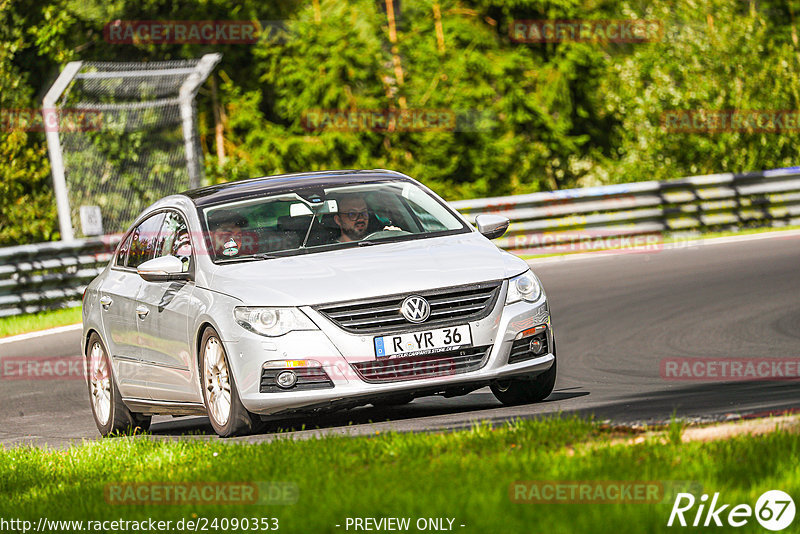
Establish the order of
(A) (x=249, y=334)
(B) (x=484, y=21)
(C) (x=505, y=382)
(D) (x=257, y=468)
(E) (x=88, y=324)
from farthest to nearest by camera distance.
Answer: (B) (x=484, y=21) < (E) (x=88, y=324) < (C) (x=505, y=382) < (A) (x=249, y=334) < (D) (x=257, y=468)

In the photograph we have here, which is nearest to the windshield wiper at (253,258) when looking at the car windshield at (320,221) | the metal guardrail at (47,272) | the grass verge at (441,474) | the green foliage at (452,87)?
the car windshield at (320,221)

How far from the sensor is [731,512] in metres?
5.00

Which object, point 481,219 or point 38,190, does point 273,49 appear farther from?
point 481,219

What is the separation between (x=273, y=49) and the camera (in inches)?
1112

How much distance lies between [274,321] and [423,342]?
88 cm

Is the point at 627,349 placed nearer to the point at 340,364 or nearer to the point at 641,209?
the point at 340,364

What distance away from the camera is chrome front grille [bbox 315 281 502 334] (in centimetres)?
821

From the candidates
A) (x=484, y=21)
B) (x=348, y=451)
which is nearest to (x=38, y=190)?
(x=484, y=21)

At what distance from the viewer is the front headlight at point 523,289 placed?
8.60 m

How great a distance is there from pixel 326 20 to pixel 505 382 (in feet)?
65.5

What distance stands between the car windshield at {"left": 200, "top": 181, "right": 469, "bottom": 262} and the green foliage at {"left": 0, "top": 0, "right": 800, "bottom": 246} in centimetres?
1528

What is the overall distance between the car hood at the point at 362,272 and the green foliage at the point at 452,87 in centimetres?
1619

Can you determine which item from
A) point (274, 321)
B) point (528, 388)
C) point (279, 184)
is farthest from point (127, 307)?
point (528, 388)

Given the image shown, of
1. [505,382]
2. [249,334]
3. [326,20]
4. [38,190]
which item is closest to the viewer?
[249,334]
